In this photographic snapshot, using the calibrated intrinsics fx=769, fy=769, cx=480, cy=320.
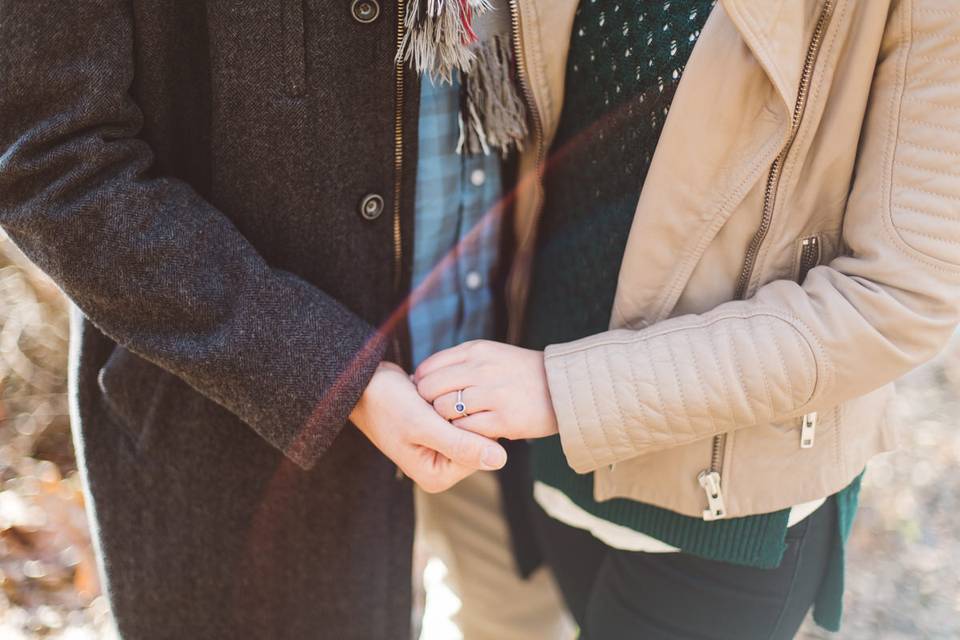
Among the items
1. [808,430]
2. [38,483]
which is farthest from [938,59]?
[38,483]

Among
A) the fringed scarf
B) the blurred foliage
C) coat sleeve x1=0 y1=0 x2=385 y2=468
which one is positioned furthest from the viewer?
the blurred foliage

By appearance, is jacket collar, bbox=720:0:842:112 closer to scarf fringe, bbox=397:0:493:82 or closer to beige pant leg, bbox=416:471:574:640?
scarf fringe, bbox=397:0:493:82

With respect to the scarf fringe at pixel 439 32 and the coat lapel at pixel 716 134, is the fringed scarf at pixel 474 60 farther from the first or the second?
the coat lapel at pixel 716 134

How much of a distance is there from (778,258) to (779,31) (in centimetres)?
32

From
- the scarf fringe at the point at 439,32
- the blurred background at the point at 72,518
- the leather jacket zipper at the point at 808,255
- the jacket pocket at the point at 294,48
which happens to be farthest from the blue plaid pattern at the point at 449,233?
the blurred background at the point at 72,518

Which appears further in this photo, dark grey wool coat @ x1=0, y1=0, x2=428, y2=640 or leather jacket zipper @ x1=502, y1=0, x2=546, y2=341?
leather jacket zipper @ x1=502, y1=0, x2=546, y2=341

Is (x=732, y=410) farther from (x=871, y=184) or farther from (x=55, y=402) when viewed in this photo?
(x=55, y=402)

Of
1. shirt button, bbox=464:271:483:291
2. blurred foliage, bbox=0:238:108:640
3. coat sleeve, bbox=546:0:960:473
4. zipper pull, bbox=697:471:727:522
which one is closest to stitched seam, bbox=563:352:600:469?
coat sleeve, bbox=546:0:960:473

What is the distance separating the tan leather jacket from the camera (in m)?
0.95

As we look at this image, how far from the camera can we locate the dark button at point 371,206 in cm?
124

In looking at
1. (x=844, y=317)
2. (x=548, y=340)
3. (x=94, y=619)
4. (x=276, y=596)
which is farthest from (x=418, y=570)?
(x=844, y=317)

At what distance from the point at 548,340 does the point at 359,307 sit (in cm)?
36

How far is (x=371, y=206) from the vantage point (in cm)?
125

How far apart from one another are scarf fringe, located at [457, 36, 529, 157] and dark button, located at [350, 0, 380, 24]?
0.18 meters
